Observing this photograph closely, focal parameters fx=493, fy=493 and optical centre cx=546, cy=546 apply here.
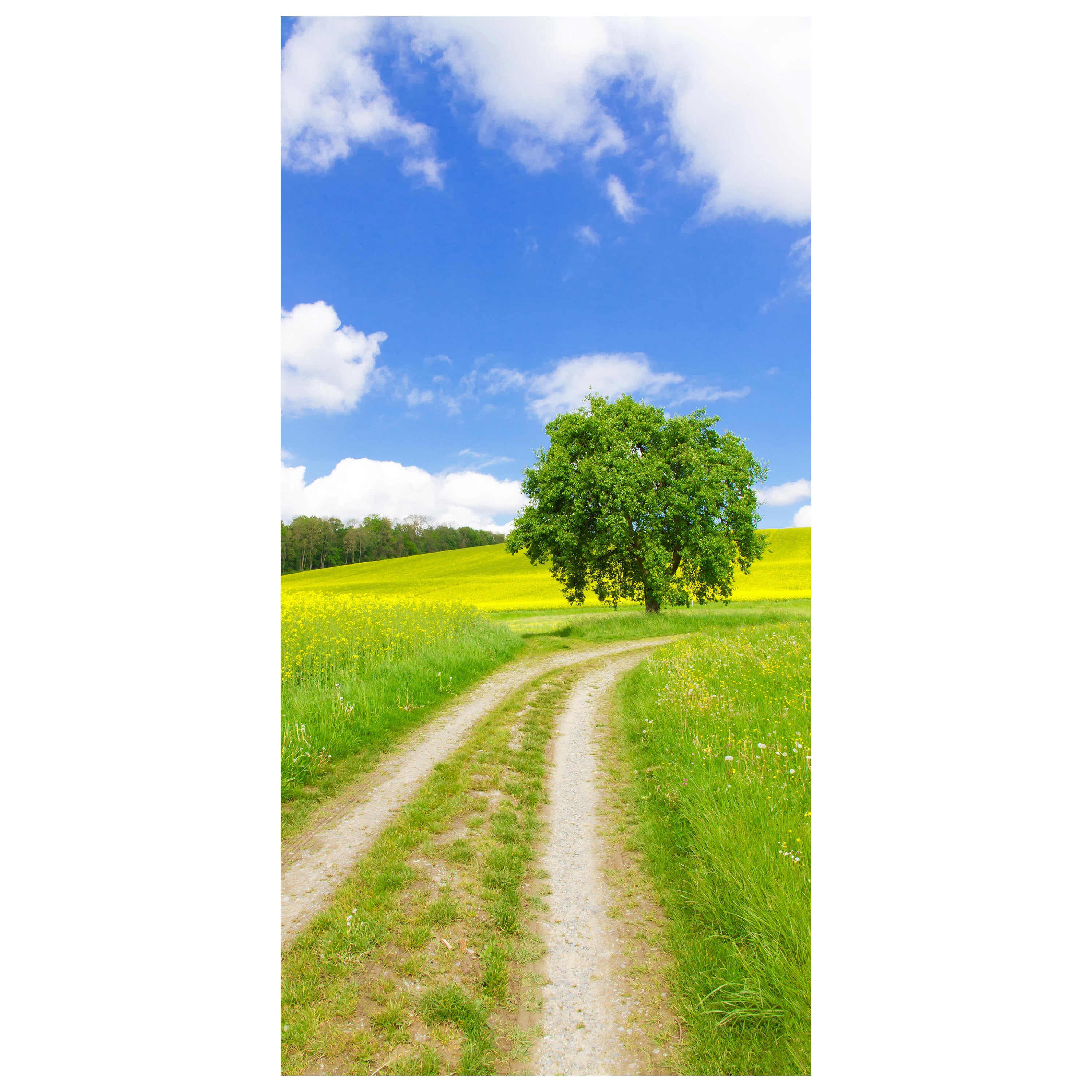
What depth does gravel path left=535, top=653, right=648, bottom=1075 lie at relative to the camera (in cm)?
236

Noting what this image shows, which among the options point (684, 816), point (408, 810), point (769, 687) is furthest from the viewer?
point (769, 687)

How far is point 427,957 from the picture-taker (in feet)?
9.57

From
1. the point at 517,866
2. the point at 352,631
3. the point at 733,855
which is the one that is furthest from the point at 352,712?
the point at 733,855

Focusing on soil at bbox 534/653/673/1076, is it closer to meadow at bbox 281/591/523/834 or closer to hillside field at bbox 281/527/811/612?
meadow at bbox 281/591/523/834

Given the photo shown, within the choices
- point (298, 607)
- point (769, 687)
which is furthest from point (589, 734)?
point (298, 607)

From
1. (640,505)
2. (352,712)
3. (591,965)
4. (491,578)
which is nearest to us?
(591,965)

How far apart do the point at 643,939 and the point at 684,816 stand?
128cm

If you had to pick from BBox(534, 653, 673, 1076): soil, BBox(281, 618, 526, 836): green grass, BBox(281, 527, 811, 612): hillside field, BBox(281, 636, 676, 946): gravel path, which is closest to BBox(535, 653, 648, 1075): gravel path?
BBox(534, 653, 673, 1076): soil

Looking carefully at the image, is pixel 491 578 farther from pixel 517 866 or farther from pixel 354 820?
pixel 517 866

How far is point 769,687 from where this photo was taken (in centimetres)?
723

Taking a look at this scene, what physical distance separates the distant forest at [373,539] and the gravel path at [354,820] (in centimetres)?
5207

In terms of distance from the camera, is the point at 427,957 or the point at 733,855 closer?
the point at 427,957

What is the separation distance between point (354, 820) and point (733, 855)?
3410 mm
